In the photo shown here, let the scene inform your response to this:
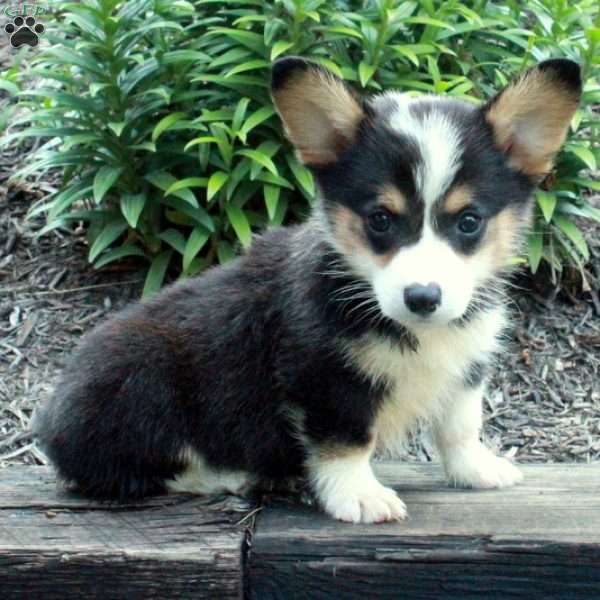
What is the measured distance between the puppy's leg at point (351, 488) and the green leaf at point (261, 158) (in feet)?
8.09

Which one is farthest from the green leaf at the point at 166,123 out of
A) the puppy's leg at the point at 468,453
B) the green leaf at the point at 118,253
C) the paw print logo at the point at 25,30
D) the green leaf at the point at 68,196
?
the puppy's leg at the point at 468,453

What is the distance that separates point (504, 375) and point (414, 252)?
3.00 m

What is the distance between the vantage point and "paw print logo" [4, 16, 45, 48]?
24.2ft

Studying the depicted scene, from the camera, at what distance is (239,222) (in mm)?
6125

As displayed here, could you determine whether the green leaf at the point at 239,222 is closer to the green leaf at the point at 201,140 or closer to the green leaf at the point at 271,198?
the green leaf at the point at 271,198

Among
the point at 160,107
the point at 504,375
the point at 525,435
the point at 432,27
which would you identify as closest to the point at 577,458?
the point at 525,435

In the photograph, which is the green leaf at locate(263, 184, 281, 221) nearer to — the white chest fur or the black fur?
the black fur

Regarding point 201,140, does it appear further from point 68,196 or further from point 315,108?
point 315,108

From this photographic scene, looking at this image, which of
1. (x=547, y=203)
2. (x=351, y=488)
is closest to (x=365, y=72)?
(x=547, y=203)

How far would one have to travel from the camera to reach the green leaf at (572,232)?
6324mm

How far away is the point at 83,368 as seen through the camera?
13.8 feet

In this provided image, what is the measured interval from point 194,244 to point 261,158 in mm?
654

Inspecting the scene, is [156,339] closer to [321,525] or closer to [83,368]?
[83,368]

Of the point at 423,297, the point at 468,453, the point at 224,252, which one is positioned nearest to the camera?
the point at 423,297
